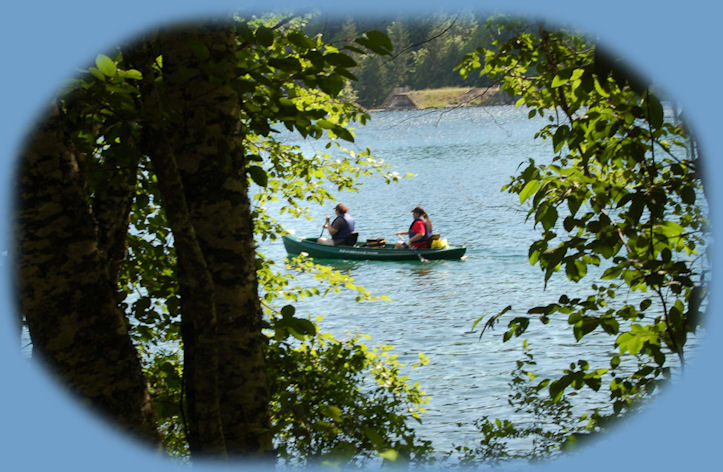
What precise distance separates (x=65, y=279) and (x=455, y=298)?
13.7m

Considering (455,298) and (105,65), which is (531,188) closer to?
(105,65)

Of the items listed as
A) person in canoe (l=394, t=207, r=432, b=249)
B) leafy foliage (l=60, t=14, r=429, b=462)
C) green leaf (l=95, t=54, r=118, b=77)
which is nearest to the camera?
green leaf (l=95, t=54, r=118, b=77)

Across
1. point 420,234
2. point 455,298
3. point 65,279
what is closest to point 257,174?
point 65,279

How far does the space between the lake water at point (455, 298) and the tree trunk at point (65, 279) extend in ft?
8.09

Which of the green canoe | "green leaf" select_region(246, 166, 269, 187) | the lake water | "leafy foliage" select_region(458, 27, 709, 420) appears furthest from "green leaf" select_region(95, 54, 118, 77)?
the green canoe

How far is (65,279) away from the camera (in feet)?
7.61

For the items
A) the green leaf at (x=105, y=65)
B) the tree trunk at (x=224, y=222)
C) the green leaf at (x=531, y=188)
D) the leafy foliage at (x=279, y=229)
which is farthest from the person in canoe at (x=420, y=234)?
the green leaf at (x=105, y=65)

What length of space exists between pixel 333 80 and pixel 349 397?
222cm

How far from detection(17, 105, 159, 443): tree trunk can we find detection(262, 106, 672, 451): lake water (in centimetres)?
246

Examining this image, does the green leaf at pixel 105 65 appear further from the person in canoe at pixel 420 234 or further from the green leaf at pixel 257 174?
the person in canoe at pixel 420 234

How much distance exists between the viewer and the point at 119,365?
2453mm

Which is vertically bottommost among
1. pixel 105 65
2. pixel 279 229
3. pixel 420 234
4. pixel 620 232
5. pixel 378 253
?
pixel 378 253

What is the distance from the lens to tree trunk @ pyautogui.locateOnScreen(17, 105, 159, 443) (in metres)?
2.29

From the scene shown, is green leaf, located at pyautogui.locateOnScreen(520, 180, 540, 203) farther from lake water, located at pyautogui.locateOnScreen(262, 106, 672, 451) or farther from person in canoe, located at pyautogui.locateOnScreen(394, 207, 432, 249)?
person in canoe, located at pyautogui.locateOnScreen(394, 207, 432, 249)
